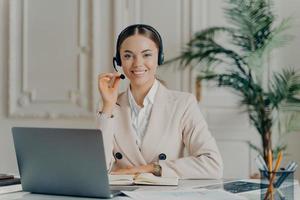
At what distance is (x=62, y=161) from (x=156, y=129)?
2.64ft

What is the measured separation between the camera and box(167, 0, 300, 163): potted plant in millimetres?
3688

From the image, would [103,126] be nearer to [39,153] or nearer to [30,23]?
[39,153]

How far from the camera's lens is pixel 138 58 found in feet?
7.83

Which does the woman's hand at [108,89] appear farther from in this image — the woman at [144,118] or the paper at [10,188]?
the paper at [10,188]

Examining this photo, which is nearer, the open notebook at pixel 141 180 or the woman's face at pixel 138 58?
the open notebook at pixel 141 180

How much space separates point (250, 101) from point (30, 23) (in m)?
1.89

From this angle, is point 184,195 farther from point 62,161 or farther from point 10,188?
point 10,188

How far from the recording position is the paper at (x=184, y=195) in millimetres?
1585

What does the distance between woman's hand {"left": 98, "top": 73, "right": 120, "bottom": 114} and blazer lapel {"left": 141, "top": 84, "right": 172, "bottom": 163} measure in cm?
20

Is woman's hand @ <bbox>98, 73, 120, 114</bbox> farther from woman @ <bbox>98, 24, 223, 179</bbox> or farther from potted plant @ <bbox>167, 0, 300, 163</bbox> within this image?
potted plant @ <bbox>167, 0, 300, 163</bbox>

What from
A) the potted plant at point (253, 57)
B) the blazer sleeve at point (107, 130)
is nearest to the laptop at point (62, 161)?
the blazer sleeve at point (107, 130)

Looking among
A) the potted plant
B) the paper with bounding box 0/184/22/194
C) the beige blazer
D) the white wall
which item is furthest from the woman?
the white wall

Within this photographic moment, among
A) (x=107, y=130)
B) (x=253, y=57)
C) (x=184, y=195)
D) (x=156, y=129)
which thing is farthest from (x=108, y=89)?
(x=253, y=57)

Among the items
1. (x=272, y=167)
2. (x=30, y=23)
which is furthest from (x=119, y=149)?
(x=30, y=23)
